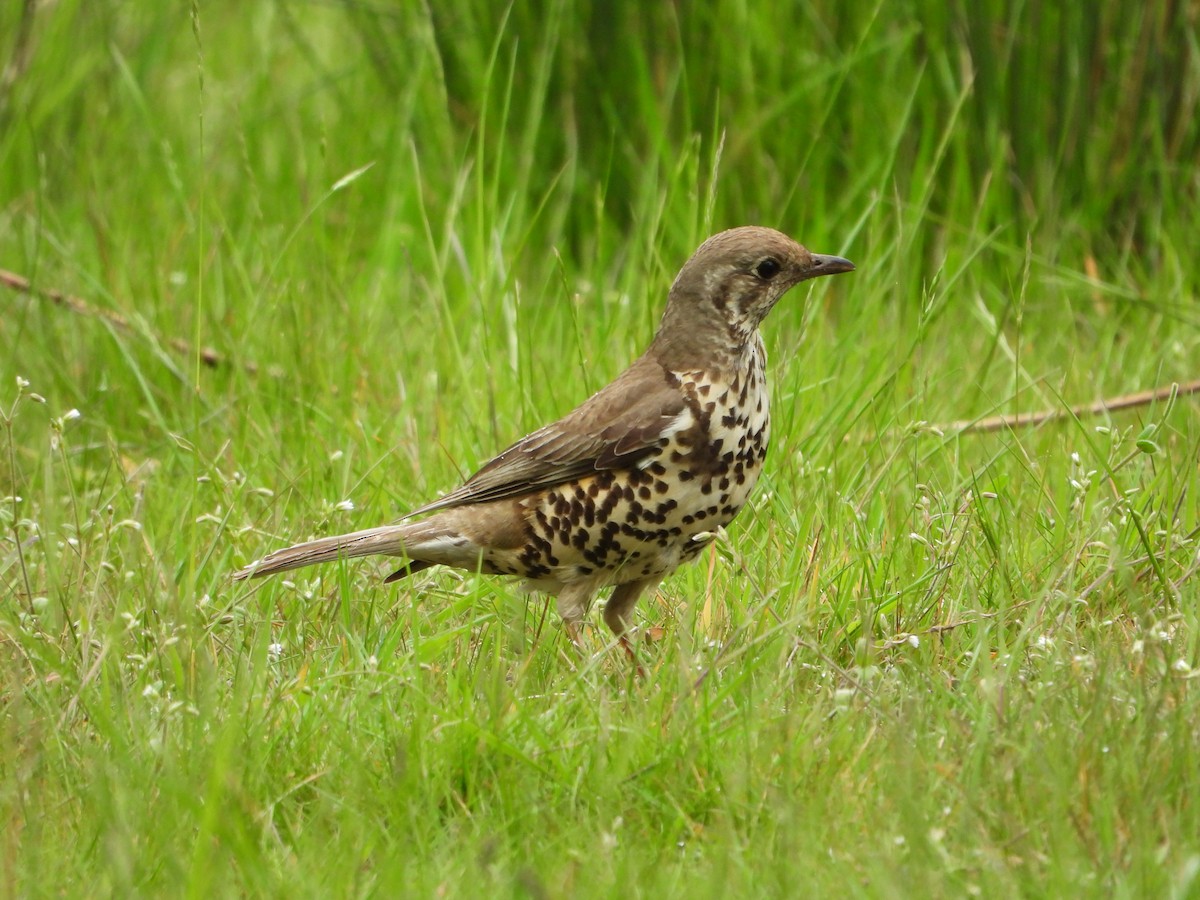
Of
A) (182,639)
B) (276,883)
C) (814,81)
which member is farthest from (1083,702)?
(814,81)

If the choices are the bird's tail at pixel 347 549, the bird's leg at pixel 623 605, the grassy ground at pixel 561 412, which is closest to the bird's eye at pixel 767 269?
the grassy ground at pixel 561 412

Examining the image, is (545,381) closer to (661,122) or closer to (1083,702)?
(661,122)

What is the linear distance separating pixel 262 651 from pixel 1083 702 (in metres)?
1.68

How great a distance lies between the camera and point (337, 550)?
4258 millimetres

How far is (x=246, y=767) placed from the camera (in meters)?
3.36

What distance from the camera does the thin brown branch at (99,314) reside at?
5.97 m

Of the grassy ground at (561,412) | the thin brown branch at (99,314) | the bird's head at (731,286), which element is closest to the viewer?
the grassy ground at (561,412)

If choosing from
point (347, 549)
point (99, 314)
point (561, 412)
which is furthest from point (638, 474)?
point (99, 314)

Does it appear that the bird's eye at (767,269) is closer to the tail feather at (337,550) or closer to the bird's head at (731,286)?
the bird's head at (731,286)

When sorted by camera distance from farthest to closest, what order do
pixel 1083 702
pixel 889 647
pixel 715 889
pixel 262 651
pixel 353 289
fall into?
pixel 353 289, pixel 889 647, pixel 262 651, pixel 1083 702, pixel 715 889

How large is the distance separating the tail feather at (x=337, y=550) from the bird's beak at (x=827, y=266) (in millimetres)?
1219

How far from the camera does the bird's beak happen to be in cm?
443

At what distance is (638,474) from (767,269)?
26.5 inches

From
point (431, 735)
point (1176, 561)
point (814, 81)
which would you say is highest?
point (814, 81)
